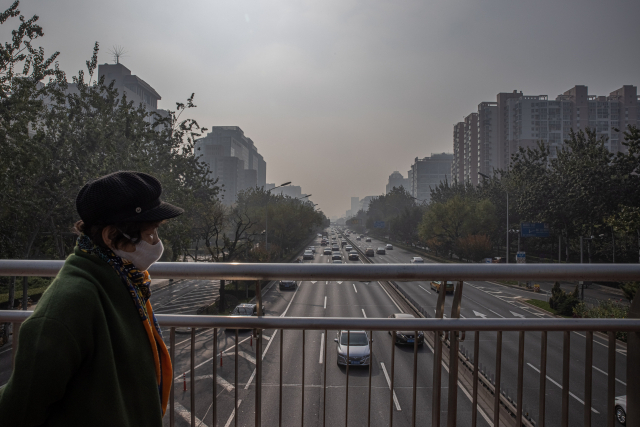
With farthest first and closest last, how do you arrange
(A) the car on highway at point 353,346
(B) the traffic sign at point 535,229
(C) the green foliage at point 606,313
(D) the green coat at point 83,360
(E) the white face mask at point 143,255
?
(B) the traffic sign at point 535,229, (A) the car on highway at point 353,346, (C) the green foliage at point 606,313, (E) the white face mask at point 143,255, (D) the green coat at point 83,360

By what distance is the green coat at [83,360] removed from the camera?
40.2 inches

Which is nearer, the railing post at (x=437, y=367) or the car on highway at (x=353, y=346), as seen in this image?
the railing post at (x=437, y=367)

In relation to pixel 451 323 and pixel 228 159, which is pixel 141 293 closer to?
pixel 451 323

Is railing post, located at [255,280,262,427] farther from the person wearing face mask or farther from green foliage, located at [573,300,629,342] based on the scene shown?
green foliage, located at [573,300,629,342]

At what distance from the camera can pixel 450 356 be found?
2225 millimetres

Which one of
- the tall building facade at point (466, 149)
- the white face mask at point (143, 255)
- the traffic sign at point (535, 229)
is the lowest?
the white face mask at point (143, 255)

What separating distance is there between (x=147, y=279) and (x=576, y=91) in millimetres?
118347

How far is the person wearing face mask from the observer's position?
1.03 metres

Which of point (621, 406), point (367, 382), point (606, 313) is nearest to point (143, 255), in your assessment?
point (606, 313)

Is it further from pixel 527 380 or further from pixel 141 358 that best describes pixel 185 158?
pixel 141 358

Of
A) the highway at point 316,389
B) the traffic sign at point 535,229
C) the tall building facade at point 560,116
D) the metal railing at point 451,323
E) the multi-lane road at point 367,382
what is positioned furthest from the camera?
the tall building facade at point 560,116

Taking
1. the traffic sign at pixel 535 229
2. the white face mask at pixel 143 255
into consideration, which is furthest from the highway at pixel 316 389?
the traffic sign at pixel 535 229

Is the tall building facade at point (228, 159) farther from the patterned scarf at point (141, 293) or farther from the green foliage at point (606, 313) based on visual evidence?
the patterned scarf at point (141, 293)

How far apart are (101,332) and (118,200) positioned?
419 millimetres
